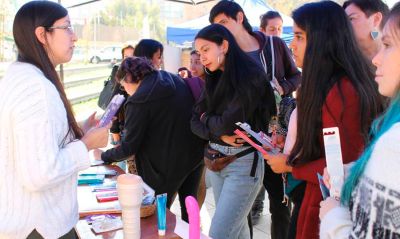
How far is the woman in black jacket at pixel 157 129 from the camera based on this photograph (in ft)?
7.93

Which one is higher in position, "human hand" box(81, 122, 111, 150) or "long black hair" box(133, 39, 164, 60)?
"long black hair" box(133, 39, 164, 60)

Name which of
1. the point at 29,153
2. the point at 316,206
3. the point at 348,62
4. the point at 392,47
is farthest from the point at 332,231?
the point at 29,153

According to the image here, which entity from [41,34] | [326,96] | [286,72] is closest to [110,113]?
[41,34]

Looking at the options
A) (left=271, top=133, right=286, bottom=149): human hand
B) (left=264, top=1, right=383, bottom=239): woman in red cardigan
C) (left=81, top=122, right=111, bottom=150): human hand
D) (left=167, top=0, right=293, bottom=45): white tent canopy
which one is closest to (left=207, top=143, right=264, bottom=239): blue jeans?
(left=271, top=133, right=286, bottom=149): human hand

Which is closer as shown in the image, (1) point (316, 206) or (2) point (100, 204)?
(1) point (316, 206)

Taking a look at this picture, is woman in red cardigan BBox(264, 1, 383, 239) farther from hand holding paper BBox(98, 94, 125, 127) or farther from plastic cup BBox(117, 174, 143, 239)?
hand holding paper BBox(98, 94, 125, 127)

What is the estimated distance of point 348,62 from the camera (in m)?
1.56

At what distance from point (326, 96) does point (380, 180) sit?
784 millimetres

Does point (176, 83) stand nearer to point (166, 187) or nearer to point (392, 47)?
point (166, 187)

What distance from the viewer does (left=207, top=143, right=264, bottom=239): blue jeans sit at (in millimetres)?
2146

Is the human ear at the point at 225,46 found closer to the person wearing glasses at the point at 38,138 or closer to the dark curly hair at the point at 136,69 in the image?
the dark curly hair at the point at 136,69

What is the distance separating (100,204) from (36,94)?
32.5 inches

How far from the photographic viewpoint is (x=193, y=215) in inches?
54.2

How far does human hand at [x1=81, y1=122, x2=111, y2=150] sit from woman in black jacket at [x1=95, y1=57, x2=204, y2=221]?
0.81 metres
